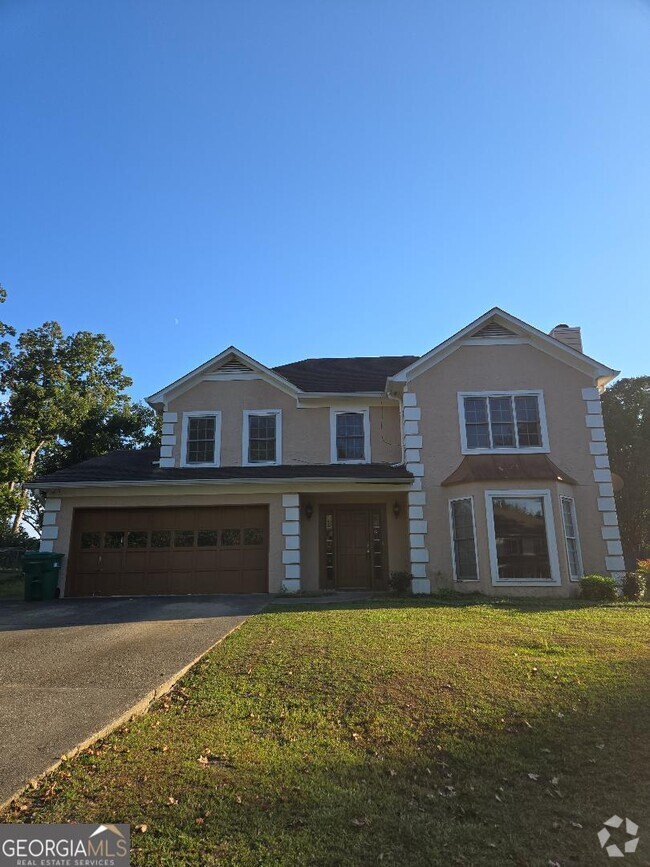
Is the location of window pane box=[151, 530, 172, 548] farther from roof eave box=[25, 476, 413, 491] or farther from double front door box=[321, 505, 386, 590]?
double front door box=[321, 505, 386, 590]

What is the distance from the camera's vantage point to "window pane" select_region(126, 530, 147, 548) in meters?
15.3

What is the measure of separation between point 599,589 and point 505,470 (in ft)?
11.4

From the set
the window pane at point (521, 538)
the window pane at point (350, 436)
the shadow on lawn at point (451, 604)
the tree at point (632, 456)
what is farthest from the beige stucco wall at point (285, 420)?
the tree at point (632, 456)

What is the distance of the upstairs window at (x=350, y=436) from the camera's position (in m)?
16.6

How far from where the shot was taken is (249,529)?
15328 millimetres

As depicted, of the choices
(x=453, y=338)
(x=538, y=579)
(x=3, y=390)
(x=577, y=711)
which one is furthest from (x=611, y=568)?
(x=3, y=390)

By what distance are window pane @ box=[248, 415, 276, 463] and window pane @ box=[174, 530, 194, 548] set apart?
9.07 feet

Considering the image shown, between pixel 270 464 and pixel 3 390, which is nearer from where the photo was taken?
pixel 270 464

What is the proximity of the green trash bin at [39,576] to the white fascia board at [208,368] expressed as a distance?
541 centimetres

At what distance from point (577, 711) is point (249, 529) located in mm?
11270

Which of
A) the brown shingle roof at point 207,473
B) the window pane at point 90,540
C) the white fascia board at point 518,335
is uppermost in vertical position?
the white fascia board at point 518,335

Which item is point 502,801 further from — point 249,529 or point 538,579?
point 249,529

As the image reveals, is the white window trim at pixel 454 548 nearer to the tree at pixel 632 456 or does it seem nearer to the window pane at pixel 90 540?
the window pane at pixel 90 540

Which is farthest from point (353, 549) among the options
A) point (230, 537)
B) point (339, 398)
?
point (339, 398)
